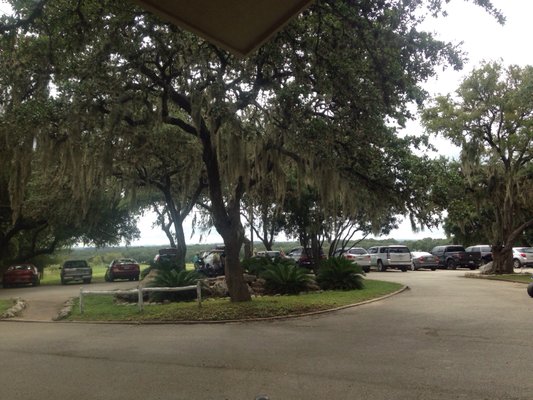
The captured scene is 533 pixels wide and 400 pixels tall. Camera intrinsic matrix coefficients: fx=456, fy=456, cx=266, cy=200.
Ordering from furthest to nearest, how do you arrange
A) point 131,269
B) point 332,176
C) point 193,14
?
point 131,269
point 332,176
point 193,14

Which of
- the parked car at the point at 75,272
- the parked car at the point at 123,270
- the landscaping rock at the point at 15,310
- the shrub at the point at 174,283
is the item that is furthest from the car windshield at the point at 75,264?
A: the shrub at the point at 174,283

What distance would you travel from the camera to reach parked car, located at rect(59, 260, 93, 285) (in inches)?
1073

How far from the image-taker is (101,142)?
13203 millimetres

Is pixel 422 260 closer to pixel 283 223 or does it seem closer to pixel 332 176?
pixel 283 223

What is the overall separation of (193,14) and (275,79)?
595 centimetres

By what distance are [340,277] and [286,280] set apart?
7.75 feet

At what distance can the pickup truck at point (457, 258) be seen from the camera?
32.7 m

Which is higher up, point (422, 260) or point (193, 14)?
point (193, 14)

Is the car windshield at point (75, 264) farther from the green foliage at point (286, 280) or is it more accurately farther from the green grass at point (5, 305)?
the green foliage at point (286, 280)

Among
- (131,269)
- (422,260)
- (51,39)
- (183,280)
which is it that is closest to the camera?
(51,39)

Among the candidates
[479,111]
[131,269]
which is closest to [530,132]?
[479,111]

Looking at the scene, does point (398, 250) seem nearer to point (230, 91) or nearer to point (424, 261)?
point (424, 261)

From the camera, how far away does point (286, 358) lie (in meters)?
6.91

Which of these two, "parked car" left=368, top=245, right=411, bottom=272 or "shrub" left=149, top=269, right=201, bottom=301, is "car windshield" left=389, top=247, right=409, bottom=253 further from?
"shrub" left=149, top=269, right=201, bottom=301
